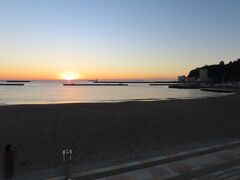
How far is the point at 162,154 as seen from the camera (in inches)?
325

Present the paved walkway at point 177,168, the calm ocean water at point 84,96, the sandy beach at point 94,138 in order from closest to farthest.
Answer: the paved walkway at point 177,168 < the sandy beach at point 94,138 < the calm ocean water at point 84,96

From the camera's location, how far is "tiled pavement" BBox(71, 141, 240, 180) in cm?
657

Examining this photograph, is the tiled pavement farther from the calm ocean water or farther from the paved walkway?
the calm ocean water

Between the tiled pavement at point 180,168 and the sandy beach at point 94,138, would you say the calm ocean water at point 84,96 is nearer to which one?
the sandy beach at point 94,138

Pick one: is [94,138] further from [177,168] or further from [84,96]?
[84,96]

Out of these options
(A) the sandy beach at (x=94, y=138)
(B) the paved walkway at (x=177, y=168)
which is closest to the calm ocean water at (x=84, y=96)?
(A) the sandy beach at (x=94, y=138)

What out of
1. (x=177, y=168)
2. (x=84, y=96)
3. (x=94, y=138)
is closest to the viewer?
(x=177, y=168)

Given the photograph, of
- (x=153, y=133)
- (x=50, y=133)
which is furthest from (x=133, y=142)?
(x=50, y=133)

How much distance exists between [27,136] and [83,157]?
4140 mm

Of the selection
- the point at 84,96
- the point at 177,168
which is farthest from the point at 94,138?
the point at 84,96

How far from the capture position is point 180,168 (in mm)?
7133

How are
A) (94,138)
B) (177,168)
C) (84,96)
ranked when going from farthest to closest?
(84,96) → (94,138) → (177,168)

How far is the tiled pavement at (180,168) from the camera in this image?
6.57m

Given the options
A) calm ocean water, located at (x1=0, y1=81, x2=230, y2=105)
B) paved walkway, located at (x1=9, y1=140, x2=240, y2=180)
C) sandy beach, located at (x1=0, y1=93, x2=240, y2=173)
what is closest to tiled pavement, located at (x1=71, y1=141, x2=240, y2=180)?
paved walkway, located at (x1=9, y1=140, x2=240, y2=180)
